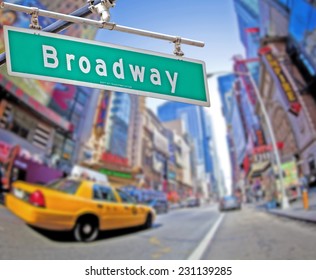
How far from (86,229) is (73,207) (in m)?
0.52

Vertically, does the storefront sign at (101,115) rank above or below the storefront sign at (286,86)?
above

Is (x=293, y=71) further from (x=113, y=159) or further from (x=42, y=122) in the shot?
(x=113, y=159)

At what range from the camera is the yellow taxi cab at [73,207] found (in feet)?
11.8

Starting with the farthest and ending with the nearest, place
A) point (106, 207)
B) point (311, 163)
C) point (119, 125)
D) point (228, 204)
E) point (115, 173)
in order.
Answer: point (119, 125)
point (115, 173)
point (228, 204)
point (311, 163)
point (106, 207)

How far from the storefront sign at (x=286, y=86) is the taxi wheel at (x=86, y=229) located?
10.4 metres

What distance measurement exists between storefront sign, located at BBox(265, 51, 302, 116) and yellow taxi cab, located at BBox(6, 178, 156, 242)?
973 centimetres

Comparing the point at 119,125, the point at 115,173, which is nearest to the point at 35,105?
the point at 115,173

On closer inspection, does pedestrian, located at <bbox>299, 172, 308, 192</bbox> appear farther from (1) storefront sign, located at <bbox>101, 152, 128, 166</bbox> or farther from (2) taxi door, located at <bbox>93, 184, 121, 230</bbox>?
(1) storefront sign, located at <bbox>101, 152, 128, 166</bbox>

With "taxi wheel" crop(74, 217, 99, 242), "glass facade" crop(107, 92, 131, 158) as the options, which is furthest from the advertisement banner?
"glass facade" crop(107, 92, 131, 158)

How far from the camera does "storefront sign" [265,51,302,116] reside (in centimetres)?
1134

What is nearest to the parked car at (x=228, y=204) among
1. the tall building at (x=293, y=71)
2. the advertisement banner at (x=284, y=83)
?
the tall building at (x=293, y=71)

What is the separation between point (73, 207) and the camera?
4.08m

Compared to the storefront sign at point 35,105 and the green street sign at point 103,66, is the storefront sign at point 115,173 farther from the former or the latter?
the green street sign at point 103,66

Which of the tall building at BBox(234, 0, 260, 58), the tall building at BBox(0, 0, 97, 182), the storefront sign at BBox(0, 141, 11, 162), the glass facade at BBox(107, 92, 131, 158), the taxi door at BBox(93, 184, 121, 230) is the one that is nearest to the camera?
the taxi door at BBox(93, 184, 121, 230)
